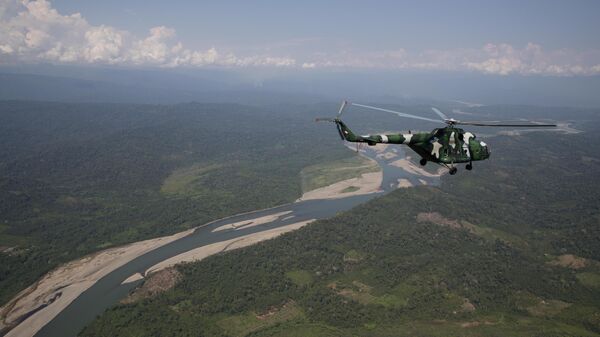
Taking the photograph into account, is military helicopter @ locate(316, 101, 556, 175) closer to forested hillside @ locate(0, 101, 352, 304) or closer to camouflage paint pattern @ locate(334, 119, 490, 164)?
camouflage paint pattern @ locate(334, 119, 490, 164)

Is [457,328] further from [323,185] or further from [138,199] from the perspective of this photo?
[138,199]

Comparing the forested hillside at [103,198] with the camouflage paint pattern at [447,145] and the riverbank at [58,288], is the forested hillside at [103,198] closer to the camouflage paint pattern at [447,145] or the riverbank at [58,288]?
the riverbank at [58,288]

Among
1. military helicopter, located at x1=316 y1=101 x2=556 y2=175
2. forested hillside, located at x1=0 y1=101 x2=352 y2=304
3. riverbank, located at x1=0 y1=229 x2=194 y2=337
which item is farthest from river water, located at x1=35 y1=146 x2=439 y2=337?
military helicopter, located at x1=316 y1=101 x2=556 y2=175

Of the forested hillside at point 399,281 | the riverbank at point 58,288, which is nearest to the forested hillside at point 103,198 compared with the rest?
the riverbank at point 58,288

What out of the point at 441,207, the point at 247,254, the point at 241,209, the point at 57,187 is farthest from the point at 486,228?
the point at 57,187

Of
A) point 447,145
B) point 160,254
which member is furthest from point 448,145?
point 160,254

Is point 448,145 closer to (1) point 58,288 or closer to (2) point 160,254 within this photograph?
(2) point 160,254
